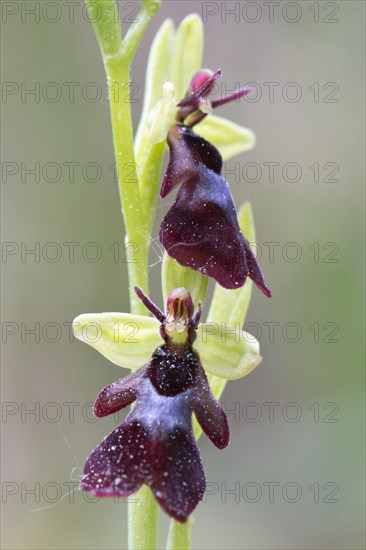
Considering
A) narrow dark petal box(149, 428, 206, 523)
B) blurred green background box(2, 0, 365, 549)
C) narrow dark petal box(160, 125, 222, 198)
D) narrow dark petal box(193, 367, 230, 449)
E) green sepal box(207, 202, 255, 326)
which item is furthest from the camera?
blurred green background box(2, 0, 365, 549)

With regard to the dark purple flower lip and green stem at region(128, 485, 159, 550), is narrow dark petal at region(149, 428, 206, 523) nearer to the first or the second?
the dark purple flower lip

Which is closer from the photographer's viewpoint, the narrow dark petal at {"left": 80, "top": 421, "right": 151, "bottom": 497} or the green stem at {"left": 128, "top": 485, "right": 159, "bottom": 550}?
the narrow dark petal at {"left": 80, "top": 421, "right": 151, "bottom": 497}

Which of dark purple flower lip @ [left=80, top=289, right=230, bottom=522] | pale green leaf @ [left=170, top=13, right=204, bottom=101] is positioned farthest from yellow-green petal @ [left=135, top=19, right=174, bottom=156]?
dark purple flower lip @ [left=80, top=289, right=230, bottom=522]

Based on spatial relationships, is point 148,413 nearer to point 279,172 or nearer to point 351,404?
point 351,404

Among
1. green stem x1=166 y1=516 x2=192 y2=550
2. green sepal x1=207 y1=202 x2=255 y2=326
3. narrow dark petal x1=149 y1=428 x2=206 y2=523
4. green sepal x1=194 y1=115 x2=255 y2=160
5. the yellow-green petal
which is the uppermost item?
the yellow-green petal

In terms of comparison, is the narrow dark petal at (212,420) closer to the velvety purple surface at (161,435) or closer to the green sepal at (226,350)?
the velvety purple surface at (161,435)

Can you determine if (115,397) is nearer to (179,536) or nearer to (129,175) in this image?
(179,536)

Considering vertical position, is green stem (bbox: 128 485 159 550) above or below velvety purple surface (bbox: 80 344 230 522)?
below
